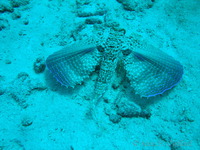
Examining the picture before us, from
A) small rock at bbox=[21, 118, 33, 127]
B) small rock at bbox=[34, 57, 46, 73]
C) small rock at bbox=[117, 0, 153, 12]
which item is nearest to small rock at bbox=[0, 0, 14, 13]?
small rock at bbox=[34, 57, 46, 73]

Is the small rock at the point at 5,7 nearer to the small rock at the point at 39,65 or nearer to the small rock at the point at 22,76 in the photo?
the small rock at the point at 39,65

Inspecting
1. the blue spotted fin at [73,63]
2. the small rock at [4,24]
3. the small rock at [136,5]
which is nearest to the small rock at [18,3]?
the small rock at [4,24]

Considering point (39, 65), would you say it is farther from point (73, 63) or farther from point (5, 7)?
point (5, 7)

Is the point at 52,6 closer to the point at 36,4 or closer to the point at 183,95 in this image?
the point at 36,4

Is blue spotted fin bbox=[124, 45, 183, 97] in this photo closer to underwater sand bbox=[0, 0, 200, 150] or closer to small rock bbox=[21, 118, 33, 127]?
underwater sand bbox=[0, 0, 200, 150]

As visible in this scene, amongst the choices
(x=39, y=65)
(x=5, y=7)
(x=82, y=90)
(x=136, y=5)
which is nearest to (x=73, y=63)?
(x=82, y=90)
